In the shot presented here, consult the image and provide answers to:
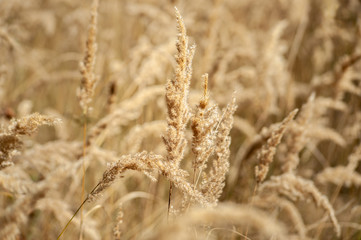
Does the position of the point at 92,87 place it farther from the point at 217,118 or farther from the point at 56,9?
the point at 56,9

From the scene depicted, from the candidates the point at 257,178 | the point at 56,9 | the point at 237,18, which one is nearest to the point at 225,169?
the point at 257,178

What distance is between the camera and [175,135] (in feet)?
3.07

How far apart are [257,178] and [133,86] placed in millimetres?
1239

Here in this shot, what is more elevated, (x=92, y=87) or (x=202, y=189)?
(x=92, y=87)

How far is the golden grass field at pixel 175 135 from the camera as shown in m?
0.95

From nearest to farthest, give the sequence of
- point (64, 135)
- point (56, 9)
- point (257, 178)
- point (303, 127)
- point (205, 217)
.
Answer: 1. point (205, 217)
2. point (257, 178)
3. point (303, 127)
4. point (64, 135)
5. point (56, 9)

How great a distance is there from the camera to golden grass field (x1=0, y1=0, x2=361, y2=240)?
0.95 metres

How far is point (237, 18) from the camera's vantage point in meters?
4.81

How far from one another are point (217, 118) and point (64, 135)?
1492 mm

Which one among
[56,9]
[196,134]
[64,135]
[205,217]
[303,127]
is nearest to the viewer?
[205,217]

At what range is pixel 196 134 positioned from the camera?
96 centimetres

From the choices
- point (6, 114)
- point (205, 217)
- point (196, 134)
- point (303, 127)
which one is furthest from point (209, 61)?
point (205, 217)

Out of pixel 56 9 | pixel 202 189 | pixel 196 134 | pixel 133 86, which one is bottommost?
pixel 202 189

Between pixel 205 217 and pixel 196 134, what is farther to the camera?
Answer: pixel 196 134
